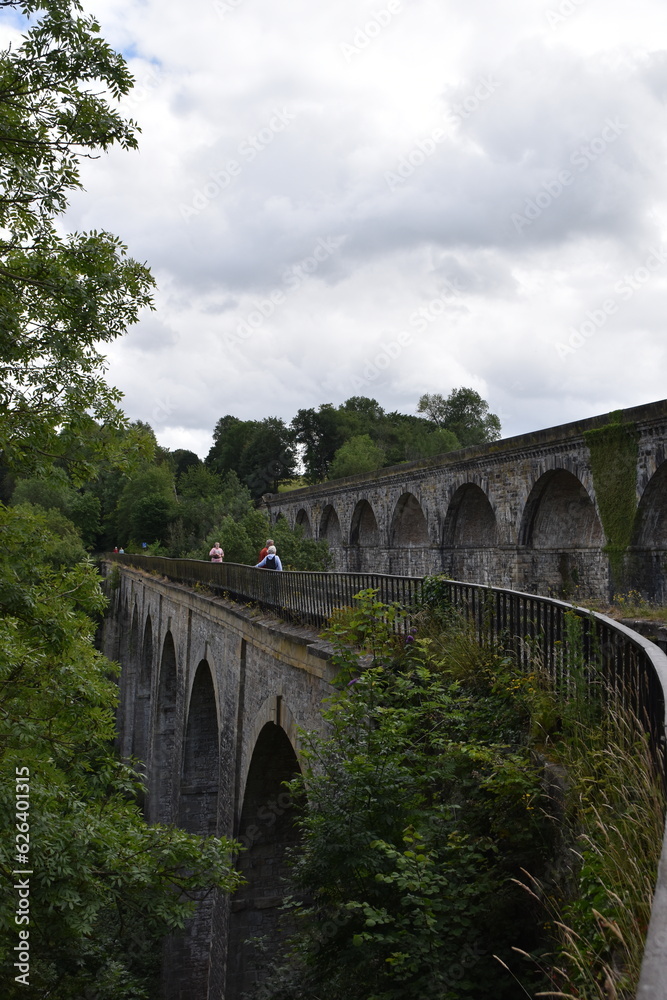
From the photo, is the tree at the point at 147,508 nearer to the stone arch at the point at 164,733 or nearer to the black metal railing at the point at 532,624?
the stone arch at the point at 164,733

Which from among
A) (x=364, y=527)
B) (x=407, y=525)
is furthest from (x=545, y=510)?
(x=364, y=527)

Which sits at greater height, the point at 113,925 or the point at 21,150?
the point at 21,150

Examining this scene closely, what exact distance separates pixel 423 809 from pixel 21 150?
590cm

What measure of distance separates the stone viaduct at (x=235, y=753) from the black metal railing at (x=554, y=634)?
0.60 m

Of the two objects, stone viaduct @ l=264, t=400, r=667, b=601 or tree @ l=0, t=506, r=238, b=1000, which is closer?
tree @ l=0, t=506, r=238, b=1000

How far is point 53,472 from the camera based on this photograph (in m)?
6.38

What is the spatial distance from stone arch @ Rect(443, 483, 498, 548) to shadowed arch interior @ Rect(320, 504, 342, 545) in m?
12.6

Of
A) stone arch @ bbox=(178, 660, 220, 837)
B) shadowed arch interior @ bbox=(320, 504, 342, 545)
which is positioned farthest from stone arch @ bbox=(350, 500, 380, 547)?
stone arch @ bbox=(178, 660, 220, 837)

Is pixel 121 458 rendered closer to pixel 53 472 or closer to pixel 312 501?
pixel 53 472

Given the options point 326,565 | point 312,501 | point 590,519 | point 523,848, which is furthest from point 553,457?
point 312,501

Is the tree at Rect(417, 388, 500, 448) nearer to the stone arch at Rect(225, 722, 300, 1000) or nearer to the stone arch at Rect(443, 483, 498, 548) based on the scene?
the stone arch at Rect(443, 483, 498, 548)

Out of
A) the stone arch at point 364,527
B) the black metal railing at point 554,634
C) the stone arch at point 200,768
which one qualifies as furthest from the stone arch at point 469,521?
the black metal railing at point 554,634

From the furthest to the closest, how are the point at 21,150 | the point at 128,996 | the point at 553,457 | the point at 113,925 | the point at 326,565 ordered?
1. the point at 326,565
2. the point at 553,457
3. the point at 113,925
4. the point at 128,996
5. the point at 21,150

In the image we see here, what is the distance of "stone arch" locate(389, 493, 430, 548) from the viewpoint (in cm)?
2800
